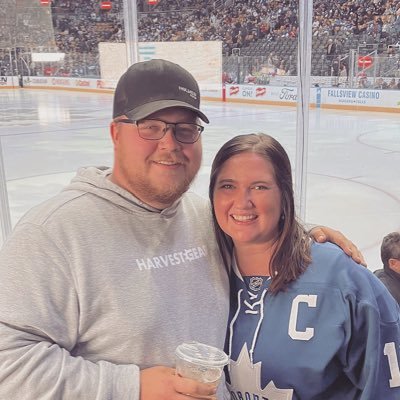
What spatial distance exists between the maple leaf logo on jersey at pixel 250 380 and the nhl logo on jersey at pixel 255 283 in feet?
0.37

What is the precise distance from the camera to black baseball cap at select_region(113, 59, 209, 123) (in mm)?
957

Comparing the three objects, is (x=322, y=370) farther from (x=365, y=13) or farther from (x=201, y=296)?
(x=365, y=13)

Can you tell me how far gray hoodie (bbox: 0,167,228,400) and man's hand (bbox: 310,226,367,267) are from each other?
0.25m

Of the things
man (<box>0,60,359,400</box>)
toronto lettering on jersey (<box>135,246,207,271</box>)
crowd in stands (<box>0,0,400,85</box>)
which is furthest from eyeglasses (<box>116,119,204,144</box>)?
crowd in stands (<box>0,0,400,85</box>)

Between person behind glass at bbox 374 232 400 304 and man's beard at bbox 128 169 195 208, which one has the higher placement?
man's beard at bbox 128 169 195 208

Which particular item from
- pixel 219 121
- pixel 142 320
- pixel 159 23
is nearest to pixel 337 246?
pixel 142 320

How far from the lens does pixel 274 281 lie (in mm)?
1110

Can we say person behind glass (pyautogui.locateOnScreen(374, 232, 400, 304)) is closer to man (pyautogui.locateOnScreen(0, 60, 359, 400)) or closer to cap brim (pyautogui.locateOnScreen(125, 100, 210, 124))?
man (pyautogui.locateOnScreen(0, 60, 359, 400))

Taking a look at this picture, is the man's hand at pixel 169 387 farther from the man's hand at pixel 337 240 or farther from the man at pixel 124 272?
the man's hand at pixel 337 240

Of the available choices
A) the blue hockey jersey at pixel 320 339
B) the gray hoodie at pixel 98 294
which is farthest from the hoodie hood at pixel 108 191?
the blue hockey jersey at pixel 320 339

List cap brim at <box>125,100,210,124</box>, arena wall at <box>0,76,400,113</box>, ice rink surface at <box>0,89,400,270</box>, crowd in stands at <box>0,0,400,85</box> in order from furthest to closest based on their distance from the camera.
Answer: arena wall at <box>0,76,400,113</box> < crowd in stands at <box>0,0,400,85</box> < ice rink surface at <box>0,89,400,270</box> < cap brim at <box>125,100,210,124</box>

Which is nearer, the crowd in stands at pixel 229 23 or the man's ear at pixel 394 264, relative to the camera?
the man's ear at pixel 394 264

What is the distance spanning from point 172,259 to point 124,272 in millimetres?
107

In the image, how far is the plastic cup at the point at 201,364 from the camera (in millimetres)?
821
